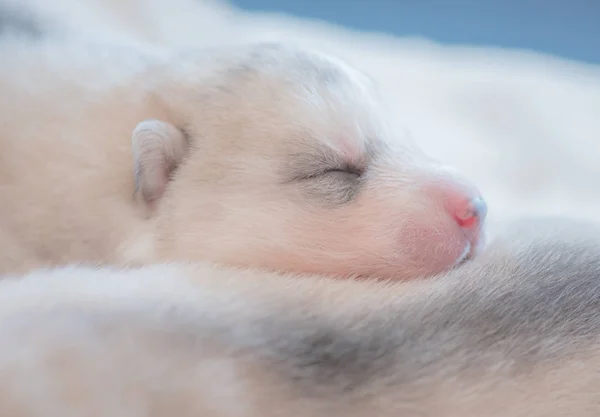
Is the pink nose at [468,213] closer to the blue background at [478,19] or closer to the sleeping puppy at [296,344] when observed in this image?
the sleeping puppy at [296,344]

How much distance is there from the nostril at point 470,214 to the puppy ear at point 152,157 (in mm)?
417

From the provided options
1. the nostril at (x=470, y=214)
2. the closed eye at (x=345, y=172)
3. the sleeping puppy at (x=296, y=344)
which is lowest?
the sleeping puppy at (x=296, y=344)

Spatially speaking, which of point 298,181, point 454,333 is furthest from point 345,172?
point 454,333

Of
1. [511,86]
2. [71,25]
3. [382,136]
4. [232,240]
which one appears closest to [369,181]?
[382,136]

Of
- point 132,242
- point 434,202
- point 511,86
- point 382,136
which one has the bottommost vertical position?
point 132,242

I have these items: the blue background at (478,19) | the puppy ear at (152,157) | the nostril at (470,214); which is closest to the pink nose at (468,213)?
the nostril at (470,214)

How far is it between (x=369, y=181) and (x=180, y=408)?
518 millimetres

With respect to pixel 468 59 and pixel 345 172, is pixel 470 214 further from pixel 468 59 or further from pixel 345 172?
pixel 468 59

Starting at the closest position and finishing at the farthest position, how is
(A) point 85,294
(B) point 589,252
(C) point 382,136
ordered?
(A) point 85,294
(B) point 589,252
(C) point 382,136

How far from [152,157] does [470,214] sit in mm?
447

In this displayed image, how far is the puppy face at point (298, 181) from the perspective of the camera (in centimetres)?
83

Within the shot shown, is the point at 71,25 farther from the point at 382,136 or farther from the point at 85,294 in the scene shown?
the point at 85,294

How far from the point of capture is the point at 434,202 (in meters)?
0.85

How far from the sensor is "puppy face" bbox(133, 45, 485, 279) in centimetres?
83
